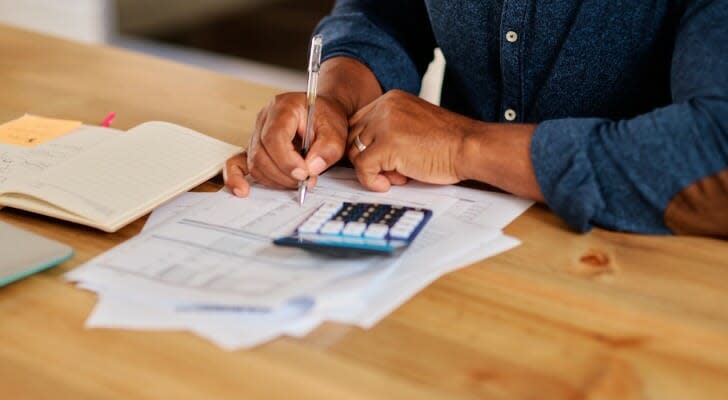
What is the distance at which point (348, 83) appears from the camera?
1.30m

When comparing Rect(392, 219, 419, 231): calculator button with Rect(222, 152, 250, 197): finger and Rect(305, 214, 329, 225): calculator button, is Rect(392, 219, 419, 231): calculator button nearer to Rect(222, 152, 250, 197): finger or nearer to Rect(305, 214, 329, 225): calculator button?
Rect(305, 214, 329, 225): calculator button

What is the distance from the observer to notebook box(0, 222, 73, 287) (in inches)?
33.8

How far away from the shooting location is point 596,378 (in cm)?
73

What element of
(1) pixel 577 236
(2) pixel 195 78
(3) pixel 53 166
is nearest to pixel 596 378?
(1) pixel 577 236

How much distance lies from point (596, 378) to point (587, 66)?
61cm

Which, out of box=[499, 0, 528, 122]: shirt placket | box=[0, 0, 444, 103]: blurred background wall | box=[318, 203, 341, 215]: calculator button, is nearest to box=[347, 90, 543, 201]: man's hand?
box=[318, 203, 341, 215]: calculator button

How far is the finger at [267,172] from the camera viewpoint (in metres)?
1.08

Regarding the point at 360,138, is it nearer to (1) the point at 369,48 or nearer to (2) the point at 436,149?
(2) the point at 436,149

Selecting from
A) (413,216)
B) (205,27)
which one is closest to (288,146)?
(413,216)

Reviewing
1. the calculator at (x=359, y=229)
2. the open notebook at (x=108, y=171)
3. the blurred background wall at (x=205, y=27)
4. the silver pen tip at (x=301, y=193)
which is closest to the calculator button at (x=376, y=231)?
the calculator at (x=359, y=229)

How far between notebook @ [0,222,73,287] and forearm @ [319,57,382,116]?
0.48 meters

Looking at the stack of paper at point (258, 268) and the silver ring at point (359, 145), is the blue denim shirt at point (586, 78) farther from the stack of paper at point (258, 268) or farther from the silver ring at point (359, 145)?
the silver ring at point (359, 145)

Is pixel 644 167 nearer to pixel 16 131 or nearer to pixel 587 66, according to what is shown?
pixel 587 66

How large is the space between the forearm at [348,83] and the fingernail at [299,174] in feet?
0.68
